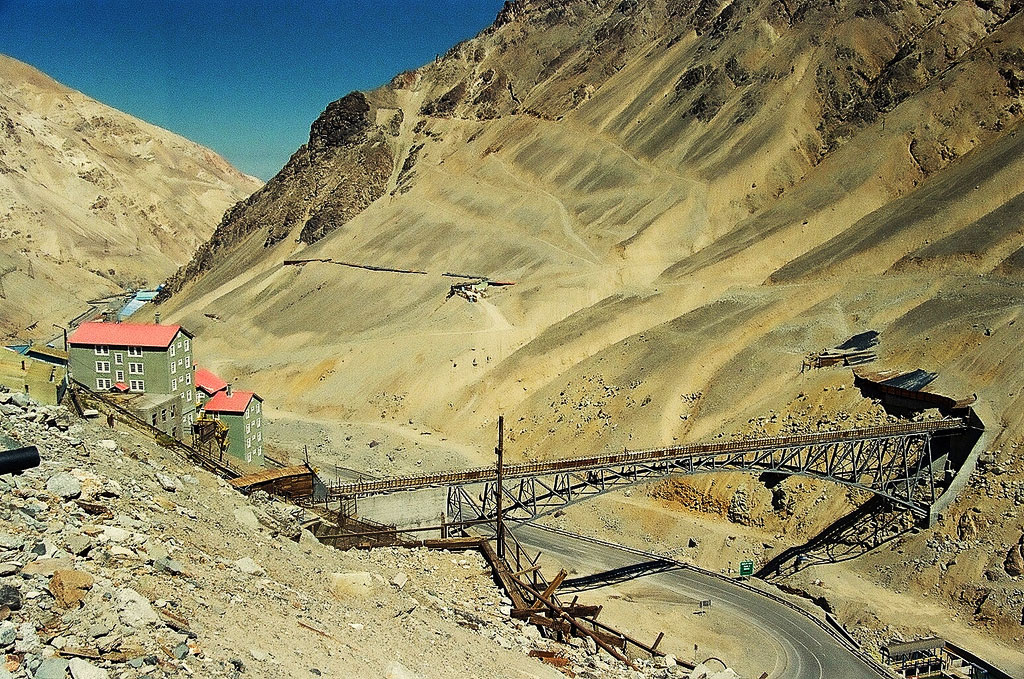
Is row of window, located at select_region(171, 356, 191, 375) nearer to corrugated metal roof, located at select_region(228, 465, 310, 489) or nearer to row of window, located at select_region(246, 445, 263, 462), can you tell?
row of window, located at select_region(246, 445, 263, 462)

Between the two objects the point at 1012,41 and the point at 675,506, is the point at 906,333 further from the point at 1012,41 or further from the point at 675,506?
the point at 1012,41

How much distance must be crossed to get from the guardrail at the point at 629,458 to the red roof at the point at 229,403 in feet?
30.8

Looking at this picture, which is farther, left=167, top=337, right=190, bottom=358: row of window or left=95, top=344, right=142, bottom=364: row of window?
left=95, top=344, right=142, bottom=364: row of window

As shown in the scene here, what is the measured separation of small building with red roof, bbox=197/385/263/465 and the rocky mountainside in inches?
2460

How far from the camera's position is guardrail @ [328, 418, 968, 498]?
34812 millimetres

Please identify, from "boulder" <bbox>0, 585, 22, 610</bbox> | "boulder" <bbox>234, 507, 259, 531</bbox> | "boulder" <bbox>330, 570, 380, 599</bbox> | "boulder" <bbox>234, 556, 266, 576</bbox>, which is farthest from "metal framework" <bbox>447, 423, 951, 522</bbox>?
"boulder" <bbox>0, 585, 22, 610</bbox>

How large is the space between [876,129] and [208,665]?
248ft

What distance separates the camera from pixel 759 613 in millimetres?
36781

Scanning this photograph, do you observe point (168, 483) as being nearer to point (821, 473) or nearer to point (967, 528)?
point (821, 473)

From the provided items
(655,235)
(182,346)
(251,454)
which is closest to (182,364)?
(182,346)

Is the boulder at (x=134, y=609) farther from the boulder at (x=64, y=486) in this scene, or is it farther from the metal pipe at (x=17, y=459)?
the metal pipe at (x=17, y=459)

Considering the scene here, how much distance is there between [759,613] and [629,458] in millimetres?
7403

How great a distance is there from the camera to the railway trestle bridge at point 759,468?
119 feet

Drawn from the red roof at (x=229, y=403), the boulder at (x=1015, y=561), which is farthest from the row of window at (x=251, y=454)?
the boulder at (x=1015, y=561)
